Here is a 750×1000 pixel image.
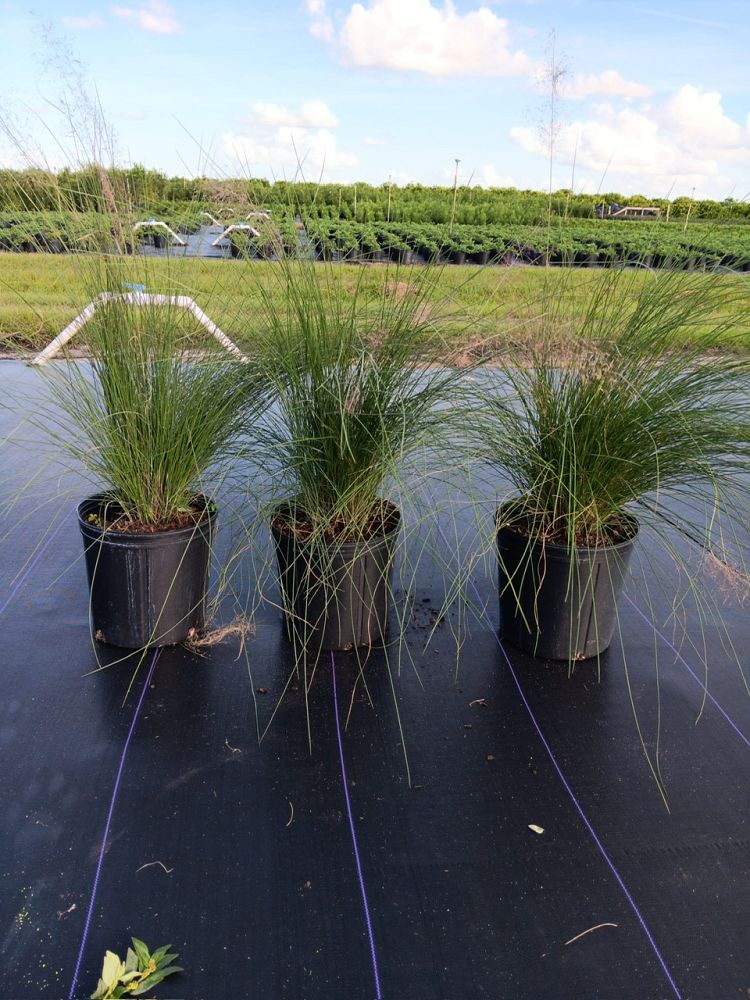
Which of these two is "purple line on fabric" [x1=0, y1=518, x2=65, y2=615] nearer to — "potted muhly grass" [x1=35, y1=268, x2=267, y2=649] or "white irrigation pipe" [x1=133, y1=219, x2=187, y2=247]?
"potted muhly grass" [x1=35, y1=268, x2=267, y2=649]

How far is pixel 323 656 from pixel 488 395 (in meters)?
0.77

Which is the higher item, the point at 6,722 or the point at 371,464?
the point at 371,464

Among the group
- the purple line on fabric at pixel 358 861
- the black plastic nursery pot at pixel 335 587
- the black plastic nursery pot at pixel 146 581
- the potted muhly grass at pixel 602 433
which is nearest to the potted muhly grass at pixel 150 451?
the black plastic nursery pot at pixel 146 581

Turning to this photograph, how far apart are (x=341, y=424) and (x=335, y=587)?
1.28 ft

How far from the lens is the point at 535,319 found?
1.78 meters

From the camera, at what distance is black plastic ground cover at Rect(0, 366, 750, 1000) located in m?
1.07

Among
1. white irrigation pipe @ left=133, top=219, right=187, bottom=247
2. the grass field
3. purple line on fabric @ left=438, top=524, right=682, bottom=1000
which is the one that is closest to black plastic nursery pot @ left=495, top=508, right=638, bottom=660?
purple line on fabric @ left=438, top=524, right=682, bottom=1000

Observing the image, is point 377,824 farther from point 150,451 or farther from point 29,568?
point 29,568

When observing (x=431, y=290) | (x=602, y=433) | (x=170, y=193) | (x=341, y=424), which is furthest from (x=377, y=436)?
(x=170, y=193)

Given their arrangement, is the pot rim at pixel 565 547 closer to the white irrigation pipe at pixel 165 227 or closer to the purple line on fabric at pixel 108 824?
the purple line on fabric at pixel 108 824

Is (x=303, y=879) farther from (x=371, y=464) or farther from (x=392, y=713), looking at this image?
(x=371, y=464)

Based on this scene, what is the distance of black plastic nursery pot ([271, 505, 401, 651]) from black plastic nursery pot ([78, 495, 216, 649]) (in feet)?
→ 0.71

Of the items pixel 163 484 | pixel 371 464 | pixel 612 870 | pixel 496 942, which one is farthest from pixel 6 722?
pixel 612 870

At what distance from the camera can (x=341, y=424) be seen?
5.31 ft
